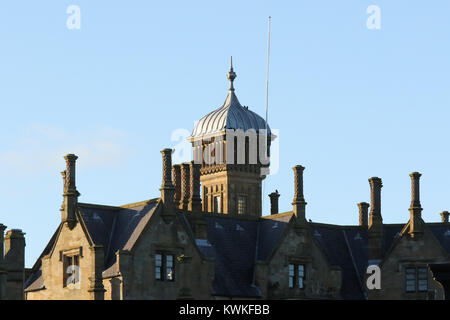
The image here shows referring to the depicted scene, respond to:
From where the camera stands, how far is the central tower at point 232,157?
4104 inches

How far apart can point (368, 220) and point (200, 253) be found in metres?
17.8

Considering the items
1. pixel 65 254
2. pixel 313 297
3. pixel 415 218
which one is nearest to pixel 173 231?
pixel 65 254

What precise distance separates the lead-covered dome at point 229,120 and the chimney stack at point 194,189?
106 ft

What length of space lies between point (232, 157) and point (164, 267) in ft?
122

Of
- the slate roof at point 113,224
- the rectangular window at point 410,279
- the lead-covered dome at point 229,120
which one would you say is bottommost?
the rectangular window at point 410,279

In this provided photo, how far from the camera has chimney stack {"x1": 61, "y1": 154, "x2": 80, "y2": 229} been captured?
6969 centimetres

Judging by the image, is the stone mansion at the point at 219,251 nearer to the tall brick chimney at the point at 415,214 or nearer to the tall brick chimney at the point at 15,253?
the tall brick chimney at the point at 415,214

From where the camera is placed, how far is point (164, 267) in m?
68.8

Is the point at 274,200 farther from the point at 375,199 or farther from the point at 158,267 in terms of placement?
the point at 158,267

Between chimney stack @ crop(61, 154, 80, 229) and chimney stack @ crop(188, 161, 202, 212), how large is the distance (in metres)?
7.63

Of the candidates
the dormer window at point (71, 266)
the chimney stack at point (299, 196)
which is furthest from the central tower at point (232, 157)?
the dormer window at point (71, 266)

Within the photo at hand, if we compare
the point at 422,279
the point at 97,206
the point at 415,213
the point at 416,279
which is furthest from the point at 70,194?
the point at 422,279

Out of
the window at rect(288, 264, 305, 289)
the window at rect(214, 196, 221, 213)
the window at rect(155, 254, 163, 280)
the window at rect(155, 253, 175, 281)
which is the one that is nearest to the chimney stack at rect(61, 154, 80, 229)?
the window at rect(155, 254, 163, 280)

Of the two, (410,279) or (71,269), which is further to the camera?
(410,279)
